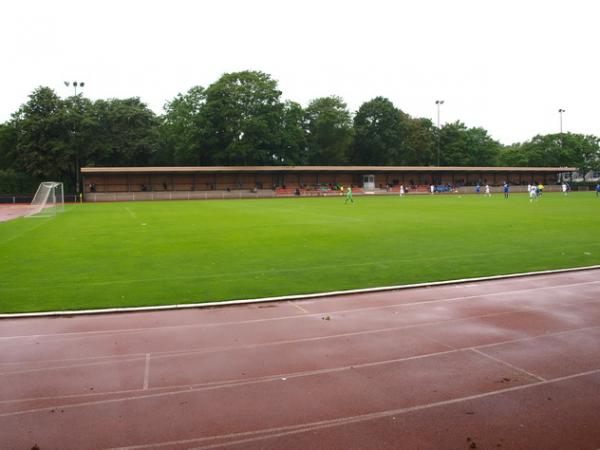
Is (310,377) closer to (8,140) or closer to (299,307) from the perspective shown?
(299,307)

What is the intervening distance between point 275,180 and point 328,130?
2126 cm

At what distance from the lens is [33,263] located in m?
14.6

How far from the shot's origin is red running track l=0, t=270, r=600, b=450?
4828 millimetres

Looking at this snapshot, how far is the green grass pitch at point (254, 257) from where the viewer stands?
35.8 feet

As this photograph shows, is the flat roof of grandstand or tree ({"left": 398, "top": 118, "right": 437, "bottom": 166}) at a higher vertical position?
tree ({"left": 398, "top": 118, "right": 437, "bottom": 166})

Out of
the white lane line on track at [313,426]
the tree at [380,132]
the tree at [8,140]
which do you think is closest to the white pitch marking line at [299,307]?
the white lane line on track at [313,426]

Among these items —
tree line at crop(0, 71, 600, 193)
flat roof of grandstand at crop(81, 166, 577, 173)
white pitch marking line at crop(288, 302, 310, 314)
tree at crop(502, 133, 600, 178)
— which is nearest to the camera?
white pitch marking line at crop(288, 302, 310, 314)

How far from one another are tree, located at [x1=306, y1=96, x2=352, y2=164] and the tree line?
18 cm

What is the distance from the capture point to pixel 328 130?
88.4 meters

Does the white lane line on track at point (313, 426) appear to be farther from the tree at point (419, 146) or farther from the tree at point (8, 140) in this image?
the tree at point (419, 146)

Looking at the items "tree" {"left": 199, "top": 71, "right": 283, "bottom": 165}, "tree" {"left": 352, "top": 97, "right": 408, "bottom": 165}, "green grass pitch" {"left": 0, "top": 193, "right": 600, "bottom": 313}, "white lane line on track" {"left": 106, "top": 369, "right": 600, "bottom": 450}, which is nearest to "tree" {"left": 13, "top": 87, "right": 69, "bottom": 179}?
"tree" {"left": 199, "top": 71, "right": 283, "bottom": 165}

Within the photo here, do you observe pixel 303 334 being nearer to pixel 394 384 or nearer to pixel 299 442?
pixel 394 384

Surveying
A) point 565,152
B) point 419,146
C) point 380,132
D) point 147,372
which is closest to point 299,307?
point 147,372

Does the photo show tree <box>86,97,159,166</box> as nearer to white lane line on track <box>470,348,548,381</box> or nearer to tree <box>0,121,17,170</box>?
tree <box>0,121,17,170</box>
